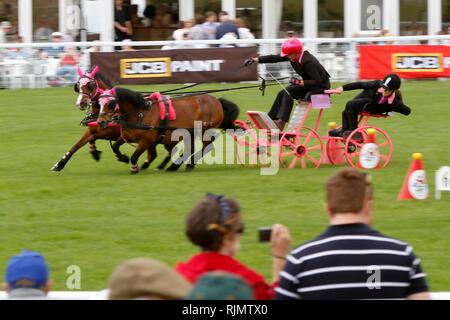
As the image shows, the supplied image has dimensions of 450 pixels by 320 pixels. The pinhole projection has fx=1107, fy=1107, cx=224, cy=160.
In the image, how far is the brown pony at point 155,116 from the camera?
1447 cm

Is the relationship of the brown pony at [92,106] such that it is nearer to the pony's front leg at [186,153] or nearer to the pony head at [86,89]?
the pony head at [86,89]

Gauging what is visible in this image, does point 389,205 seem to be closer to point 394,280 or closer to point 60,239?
point 60,239

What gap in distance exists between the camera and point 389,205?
12008mm

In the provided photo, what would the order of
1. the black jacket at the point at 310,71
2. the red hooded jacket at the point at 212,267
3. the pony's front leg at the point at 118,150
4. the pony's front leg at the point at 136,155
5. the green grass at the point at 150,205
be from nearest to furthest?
the red hooded jacket at the point at 212,267, the green grass at the point at 150,205, the black jacket at the point at 310,71, the pony's front leg at the point at 136,155, the pony's front leg at the point at 118,150

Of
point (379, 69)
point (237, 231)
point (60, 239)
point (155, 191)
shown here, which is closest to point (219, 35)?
point (379, 69)

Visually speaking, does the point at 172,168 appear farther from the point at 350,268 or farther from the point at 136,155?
the point at 350,268

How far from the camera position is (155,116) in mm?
14617

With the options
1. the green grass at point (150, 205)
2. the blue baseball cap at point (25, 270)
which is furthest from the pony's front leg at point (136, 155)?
the blue baseball cap at point (25, 270)

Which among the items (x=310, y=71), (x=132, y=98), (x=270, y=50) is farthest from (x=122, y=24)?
(x=310, y=71)

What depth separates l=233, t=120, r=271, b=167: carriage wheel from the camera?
14.7m

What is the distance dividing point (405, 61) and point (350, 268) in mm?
18495

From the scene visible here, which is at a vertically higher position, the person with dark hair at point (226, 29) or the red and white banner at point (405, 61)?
the person with dark hair at point (226, 29)

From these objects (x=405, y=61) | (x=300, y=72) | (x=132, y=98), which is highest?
(x=405, y=61)
